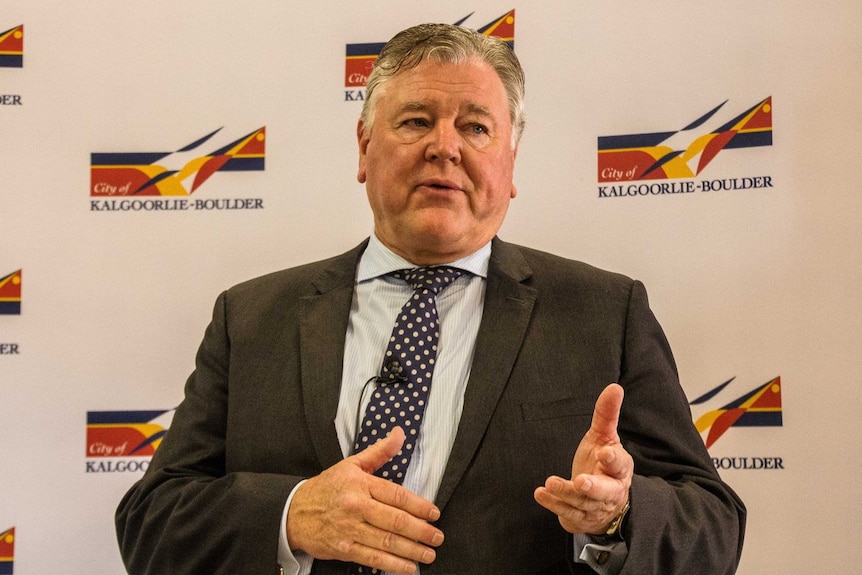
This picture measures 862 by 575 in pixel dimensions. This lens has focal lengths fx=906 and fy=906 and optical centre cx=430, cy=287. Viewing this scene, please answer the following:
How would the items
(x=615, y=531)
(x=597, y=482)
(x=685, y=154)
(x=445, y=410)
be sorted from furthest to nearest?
(x=685, y=154), (x=445, y=410), (x=615, y=531), (x=597, y=482)

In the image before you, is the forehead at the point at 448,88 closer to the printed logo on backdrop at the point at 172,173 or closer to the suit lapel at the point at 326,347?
the suit lapel at the point at 326,347

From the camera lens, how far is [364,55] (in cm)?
297

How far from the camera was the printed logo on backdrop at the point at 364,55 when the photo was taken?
2898 mm

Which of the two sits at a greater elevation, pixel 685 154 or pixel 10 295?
pixel 685 154

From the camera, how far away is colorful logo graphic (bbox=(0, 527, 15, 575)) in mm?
2885

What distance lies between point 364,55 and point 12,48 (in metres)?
1.20

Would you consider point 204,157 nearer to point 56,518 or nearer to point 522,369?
point 56,518

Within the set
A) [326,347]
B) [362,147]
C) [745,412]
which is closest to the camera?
[326,347]

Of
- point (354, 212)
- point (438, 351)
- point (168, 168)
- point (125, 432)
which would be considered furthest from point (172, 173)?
point (438, 351)

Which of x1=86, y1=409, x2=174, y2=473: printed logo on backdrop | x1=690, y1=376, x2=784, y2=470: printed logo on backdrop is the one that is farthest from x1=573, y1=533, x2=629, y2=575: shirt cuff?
x1=86, y1=409, x2=174, y2=473: printed logo on backdrop

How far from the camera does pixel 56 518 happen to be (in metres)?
2.88

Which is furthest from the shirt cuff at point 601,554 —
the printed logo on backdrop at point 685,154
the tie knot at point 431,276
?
the printed logo on backdrop at point 685,154

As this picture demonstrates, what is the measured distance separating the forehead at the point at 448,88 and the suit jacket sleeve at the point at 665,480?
21.7 inches

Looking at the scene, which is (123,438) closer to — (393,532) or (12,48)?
(12,48)
